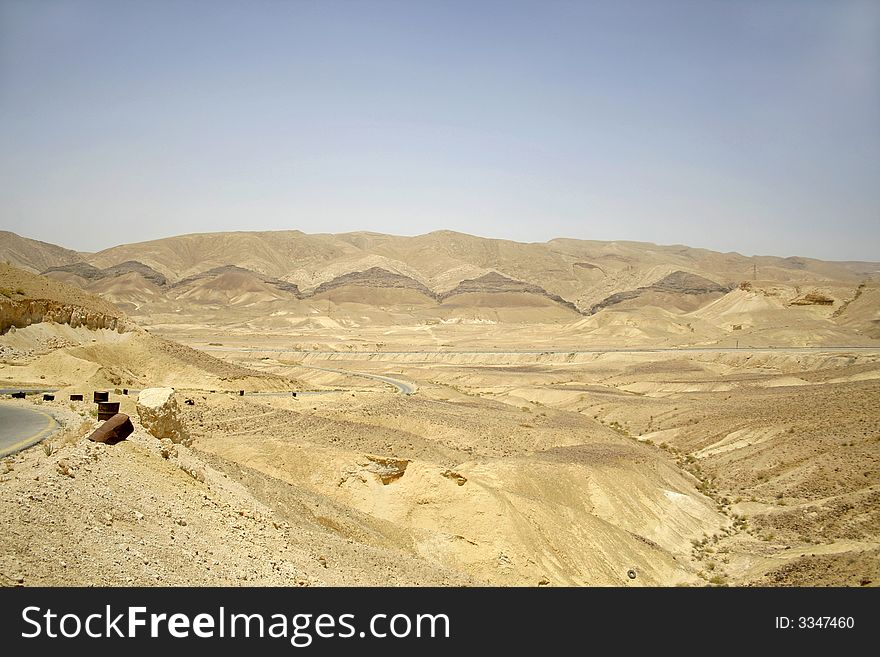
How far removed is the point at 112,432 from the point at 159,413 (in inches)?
119

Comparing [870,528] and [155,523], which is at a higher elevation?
[155,523]

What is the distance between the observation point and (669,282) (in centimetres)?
16125

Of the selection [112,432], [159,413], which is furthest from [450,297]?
[112,432]

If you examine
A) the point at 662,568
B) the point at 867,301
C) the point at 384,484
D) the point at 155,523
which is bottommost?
the point at 662,568

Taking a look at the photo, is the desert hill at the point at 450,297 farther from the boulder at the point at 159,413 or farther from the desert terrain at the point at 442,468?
the boulder at the point at 159,413

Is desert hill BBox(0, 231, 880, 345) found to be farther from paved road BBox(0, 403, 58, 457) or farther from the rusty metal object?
the rusty metal object

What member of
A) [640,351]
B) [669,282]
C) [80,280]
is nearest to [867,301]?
[640,351]

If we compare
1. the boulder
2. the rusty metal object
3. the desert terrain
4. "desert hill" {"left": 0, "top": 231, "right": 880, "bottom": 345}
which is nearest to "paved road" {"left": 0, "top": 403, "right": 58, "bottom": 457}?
the desert terrain

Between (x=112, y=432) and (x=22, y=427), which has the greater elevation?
(x=112, y=432)

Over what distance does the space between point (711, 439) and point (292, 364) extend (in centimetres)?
4223

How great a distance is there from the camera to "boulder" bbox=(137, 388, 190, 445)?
14.2 meters

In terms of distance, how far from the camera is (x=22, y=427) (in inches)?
624

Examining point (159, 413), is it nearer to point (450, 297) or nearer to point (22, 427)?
point (22, 427)

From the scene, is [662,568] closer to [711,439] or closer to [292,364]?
[711,439]
